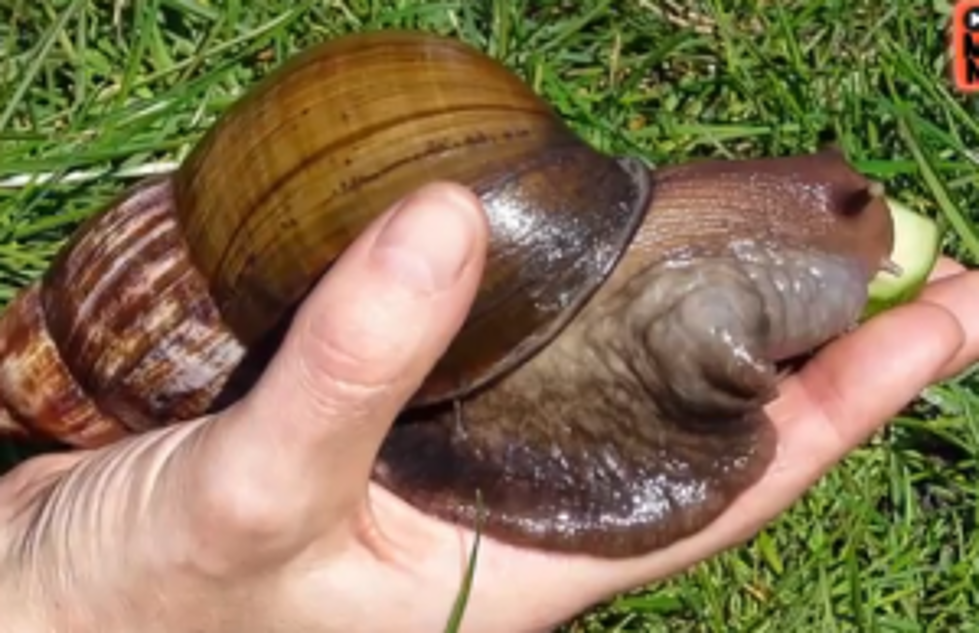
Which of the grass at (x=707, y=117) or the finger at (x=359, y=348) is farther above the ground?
the finger at (x=359, y=348)

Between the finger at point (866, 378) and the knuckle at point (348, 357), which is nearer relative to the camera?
the knuckle at point (348, 357)

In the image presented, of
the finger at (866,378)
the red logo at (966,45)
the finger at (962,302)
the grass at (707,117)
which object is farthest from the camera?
the red logo at (966,45)

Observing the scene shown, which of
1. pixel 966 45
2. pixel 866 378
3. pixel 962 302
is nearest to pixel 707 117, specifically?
pixel 966 45

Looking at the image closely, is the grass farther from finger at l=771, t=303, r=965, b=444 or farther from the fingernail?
the fingernail

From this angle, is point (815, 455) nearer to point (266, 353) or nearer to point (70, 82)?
point (266, 353)

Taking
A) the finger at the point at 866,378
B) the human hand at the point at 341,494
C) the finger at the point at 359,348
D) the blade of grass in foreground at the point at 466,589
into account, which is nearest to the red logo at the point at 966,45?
the human hand at the point at 341,494

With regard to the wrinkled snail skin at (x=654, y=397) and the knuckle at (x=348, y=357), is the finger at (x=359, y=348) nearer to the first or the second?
the knuckle at (x=348, y=357)

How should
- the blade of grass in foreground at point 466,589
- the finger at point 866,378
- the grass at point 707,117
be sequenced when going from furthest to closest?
the grass at point 707,117 → the finger at point 866,378 → the blade of grass in foreground at point 466,589
